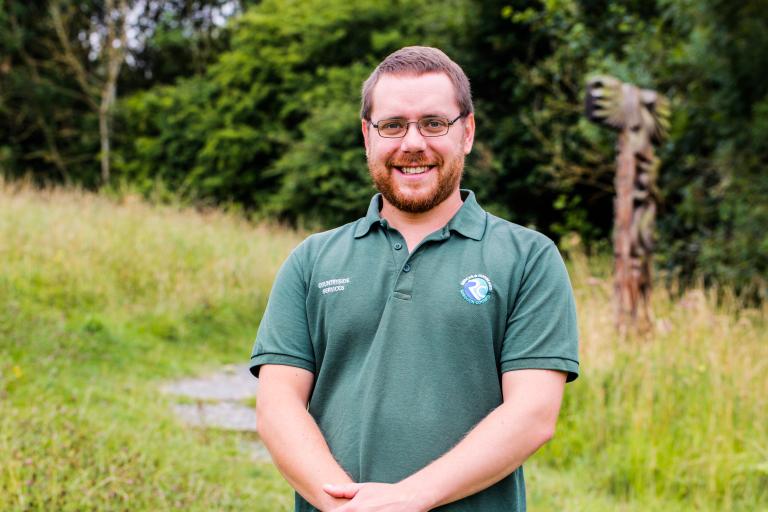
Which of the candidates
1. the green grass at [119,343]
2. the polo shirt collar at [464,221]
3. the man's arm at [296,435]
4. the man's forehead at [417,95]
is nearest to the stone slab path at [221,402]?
the green grass at [119,343]

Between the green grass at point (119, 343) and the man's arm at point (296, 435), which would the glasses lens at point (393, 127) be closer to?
the man's arm at point (296, 435)

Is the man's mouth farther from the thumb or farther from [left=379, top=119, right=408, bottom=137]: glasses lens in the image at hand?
the thumb

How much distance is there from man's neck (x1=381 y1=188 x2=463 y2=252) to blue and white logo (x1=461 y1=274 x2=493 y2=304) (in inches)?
7.0

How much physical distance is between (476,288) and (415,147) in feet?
1.21

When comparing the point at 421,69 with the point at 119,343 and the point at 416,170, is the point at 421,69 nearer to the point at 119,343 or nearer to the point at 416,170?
the point at 416,170

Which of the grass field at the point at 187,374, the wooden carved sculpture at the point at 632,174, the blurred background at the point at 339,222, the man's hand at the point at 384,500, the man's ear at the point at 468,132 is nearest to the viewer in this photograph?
the man's hand at the point at 384,500

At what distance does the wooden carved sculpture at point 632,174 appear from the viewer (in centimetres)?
627

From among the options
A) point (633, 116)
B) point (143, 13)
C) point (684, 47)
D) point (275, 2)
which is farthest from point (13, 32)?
point (633, 116)

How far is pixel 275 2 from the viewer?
1970 centimetres

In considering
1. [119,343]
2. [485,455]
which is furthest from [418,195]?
[119,343]

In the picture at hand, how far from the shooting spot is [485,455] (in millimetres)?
1735

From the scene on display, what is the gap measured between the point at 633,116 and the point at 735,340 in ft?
6.36

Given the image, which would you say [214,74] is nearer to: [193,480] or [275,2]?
[275,2]

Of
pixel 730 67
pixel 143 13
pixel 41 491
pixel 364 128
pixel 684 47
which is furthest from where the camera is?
pixel 143 13
